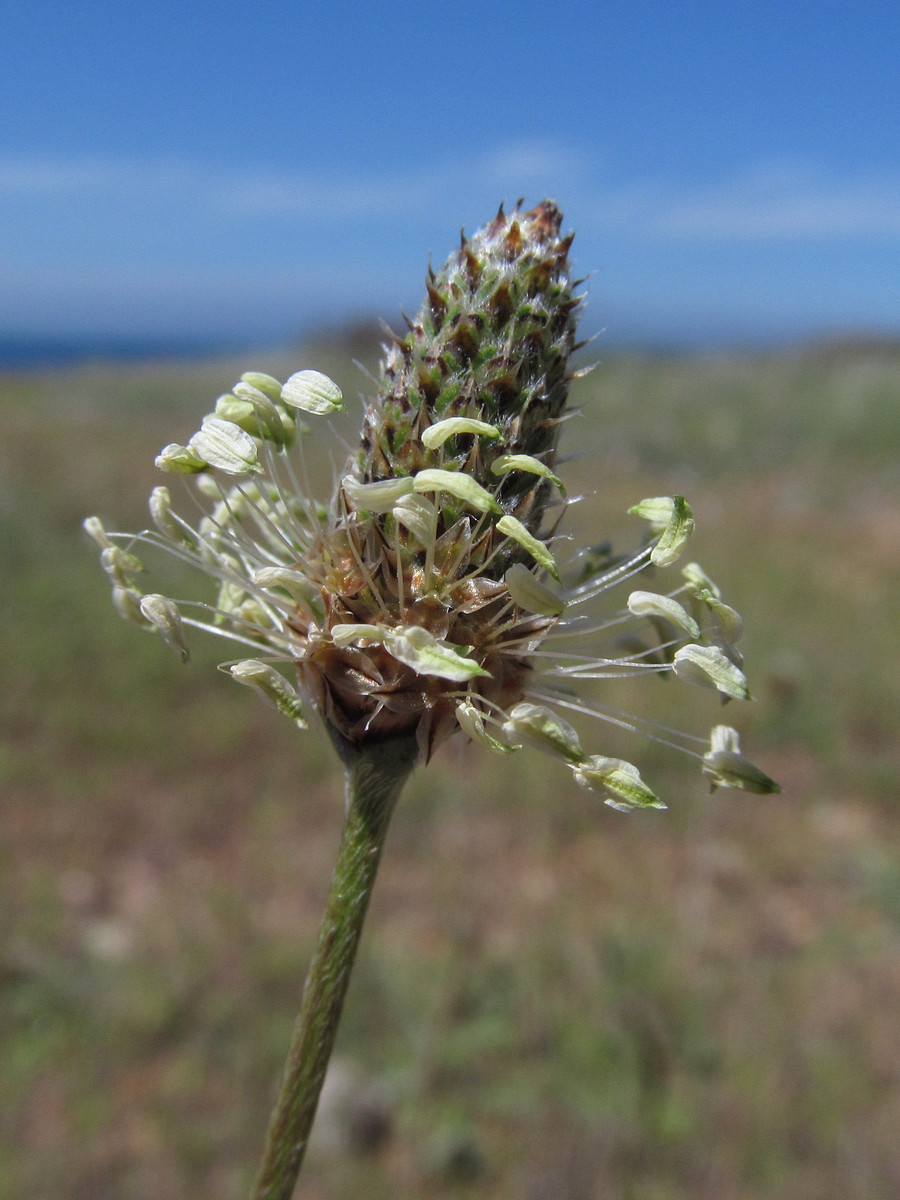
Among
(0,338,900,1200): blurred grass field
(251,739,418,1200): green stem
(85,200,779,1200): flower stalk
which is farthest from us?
(0,338,900,1200): blurred grass field

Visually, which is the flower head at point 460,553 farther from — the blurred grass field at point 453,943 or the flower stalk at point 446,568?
the blurred grass field at point 453,943

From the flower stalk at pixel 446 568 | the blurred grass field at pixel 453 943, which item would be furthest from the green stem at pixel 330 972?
the blurred grass field at pixel 453 943

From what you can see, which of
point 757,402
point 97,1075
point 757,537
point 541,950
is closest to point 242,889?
point 97,1075

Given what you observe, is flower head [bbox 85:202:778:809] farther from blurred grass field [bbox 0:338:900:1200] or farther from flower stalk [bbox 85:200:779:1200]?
blurred grass field [bbox 0:338:900:1200]

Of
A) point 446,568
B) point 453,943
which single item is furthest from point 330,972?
point 453,943

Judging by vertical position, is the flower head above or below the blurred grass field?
above

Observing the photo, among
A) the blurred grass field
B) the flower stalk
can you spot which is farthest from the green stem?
the blurred grass field

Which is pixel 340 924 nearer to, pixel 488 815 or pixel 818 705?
pixel 488 815

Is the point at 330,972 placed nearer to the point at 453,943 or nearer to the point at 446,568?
the point at 446,568
